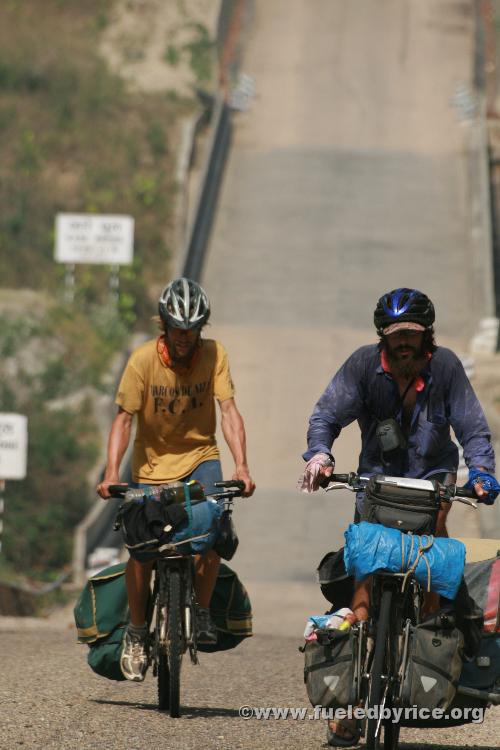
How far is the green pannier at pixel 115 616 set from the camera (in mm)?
8250

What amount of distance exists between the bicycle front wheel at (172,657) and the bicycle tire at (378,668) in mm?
1537

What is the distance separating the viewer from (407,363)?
673 cm

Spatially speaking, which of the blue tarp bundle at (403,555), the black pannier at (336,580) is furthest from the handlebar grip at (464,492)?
the black pannier at (336,580)

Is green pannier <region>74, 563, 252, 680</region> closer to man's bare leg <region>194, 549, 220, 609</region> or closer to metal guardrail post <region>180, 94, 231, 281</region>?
man's bare leg <region>194, 549, 220, 609</region>

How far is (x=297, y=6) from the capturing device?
4269 cm

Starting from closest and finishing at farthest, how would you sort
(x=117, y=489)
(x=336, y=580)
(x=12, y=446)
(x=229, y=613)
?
(x=336, y=580) → (x=117, y=489) → (x=229, y=613) → (x=12, y=446)

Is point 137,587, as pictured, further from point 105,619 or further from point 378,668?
point 378,668

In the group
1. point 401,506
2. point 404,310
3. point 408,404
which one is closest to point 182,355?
point 408,404

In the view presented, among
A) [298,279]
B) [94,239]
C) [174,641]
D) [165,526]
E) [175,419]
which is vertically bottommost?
[174,641]

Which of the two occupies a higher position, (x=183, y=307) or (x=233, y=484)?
(x=183, y=307)

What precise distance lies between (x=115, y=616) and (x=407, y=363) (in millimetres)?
2530

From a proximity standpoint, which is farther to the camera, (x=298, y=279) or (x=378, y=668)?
(x=298, y=279)

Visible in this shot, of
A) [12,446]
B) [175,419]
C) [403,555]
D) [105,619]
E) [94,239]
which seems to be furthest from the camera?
[94,239]

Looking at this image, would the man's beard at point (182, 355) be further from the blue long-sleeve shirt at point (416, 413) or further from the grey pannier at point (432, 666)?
the grey pannier at point (432, 666)
